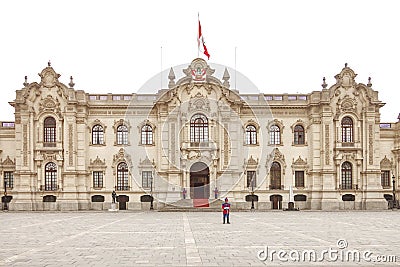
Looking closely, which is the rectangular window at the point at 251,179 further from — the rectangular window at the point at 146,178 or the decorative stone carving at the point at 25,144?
the decorative stone carving at the point at 25,144

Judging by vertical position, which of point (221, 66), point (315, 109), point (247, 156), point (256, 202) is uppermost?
point (221, 66)

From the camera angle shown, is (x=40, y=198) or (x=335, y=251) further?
(x=40, y=198)

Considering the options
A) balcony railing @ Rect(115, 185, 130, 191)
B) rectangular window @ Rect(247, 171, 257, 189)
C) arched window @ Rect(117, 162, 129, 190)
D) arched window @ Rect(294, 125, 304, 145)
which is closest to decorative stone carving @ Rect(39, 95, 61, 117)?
arched window @ Rect(117, 162, 129, 190)

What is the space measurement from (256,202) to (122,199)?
45.2 ft

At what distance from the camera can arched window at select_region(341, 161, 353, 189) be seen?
184ft

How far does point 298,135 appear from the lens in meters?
57.7

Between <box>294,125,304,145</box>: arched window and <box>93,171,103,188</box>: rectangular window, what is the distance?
20494 mm

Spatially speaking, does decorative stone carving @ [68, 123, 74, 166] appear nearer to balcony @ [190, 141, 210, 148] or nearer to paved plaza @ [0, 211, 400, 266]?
balcony @ [190, 141, 210, 148]

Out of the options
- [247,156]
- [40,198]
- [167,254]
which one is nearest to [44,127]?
[40,198]

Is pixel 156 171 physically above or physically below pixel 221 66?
below

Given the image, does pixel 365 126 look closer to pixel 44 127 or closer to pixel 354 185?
pixel 354 185

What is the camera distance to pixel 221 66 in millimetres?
58156

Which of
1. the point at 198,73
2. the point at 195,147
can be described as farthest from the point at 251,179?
the point at 198,73

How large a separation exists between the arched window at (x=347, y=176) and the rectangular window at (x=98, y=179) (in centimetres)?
2465
